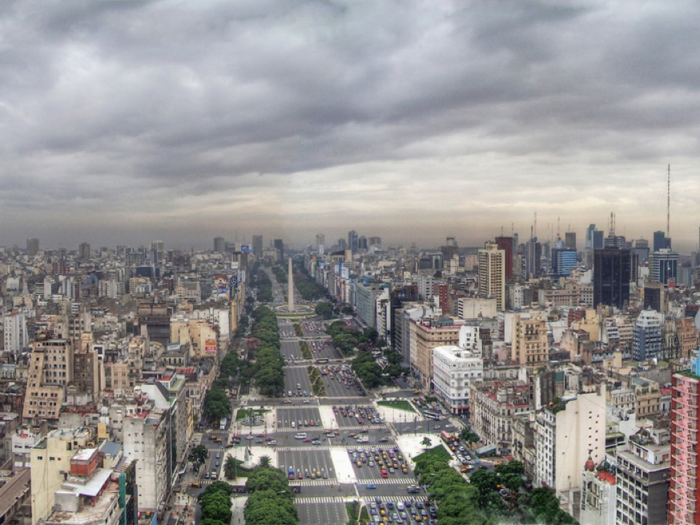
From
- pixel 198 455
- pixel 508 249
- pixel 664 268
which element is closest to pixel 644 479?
pixel 198 455

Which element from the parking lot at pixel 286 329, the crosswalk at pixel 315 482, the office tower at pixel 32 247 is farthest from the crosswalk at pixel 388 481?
the parking lot at pixel 286 329

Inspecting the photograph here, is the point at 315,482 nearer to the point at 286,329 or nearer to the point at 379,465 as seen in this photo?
the point at 379,465

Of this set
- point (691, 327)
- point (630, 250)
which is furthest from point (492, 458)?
point (630, 250)

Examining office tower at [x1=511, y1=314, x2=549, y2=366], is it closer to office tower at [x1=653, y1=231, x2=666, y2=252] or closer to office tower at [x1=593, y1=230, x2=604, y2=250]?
office tower at [x1=653, y1=231, x2=666, y2=252]

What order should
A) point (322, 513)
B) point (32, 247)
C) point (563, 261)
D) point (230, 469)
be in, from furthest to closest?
point (563, 261)
point (32, 247)
point (230, 469)
point (322, 513)

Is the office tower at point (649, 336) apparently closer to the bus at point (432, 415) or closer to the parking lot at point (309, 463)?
the bus at point (432, 415)

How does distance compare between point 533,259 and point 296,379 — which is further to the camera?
point 533,259

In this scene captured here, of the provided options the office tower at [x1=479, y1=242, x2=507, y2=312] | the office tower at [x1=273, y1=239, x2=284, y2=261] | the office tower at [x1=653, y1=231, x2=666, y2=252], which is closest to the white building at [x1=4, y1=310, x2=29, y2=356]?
the office tower at [x1=273, y1=239, x2=284, y2=261]

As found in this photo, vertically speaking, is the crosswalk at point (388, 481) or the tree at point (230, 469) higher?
the tree at point (230, 469)
